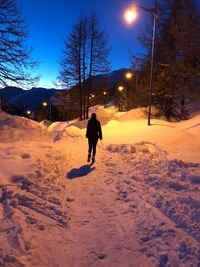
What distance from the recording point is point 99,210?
600 cm

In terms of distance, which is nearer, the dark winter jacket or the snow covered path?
the snow covered path

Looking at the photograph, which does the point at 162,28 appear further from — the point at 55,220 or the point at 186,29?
the point at 55,220

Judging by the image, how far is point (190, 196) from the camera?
6.43m

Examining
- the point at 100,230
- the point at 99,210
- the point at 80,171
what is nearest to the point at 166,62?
the point at 80,171

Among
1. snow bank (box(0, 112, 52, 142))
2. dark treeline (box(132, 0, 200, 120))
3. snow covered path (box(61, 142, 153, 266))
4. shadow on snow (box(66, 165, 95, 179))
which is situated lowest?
snow covered path (box(61, 142, 153, 266))

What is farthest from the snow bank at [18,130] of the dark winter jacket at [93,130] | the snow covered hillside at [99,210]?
the dark winter jacket at [93,130]

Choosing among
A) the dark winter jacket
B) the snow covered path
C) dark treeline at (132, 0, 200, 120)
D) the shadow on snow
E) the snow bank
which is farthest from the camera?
dark treeline at (132, 0, 200, 120)

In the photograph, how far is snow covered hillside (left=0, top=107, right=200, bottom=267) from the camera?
423cm

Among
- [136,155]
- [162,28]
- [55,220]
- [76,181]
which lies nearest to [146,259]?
[55,220]

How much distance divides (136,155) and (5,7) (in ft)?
38.1

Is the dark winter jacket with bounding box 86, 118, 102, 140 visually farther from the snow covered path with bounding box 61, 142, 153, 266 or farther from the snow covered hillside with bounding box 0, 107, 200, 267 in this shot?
the snow covered path with bounding box 61, 142, 153, 266

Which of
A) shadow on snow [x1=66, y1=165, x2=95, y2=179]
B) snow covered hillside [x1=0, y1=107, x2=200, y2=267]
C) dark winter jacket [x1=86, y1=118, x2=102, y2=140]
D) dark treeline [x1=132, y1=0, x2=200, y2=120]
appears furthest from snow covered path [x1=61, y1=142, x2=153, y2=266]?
dark treeline [x1=132, y1=0, x2=200, y2=120]

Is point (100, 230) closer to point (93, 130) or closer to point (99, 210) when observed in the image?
point (99, 210)

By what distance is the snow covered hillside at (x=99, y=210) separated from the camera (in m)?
4.23
